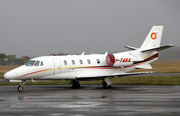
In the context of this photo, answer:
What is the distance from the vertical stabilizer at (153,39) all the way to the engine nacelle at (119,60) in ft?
7.06

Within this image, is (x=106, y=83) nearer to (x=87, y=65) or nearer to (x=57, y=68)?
(x=87, y=65)

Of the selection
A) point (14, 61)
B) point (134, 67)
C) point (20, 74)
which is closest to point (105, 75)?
point (134, 67)

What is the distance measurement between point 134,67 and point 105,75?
457cm

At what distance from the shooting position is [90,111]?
11.5 meters

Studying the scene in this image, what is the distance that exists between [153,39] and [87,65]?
769cm

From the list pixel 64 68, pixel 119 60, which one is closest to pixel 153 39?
pixel 119 60

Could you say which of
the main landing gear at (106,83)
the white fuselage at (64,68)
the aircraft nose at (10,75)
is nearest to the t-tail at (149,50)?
the white fuselage at (64,68)

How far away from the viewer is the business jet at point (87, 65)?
21812mm

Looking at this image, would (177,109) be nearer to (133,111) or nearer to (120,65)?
(133,111)

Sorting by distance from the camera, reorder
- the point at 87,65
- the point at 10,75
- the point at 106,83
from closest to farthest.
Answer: the point at 10,75, the point at 106,83, the point at 87,65

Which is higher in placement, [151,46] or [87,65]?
[151,46]

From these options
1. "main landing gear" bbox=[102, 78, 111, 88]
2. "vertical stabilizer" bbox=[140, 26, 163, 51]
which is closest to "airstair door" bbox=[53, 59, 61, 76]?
"main landing gear" bbox=[102, 78, 111, 88]

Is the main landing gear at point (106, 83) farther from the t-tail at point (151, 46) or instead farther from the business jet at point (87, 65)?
the t-tail at point (151, 46)

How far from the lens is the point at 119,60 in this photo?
83.9ft
